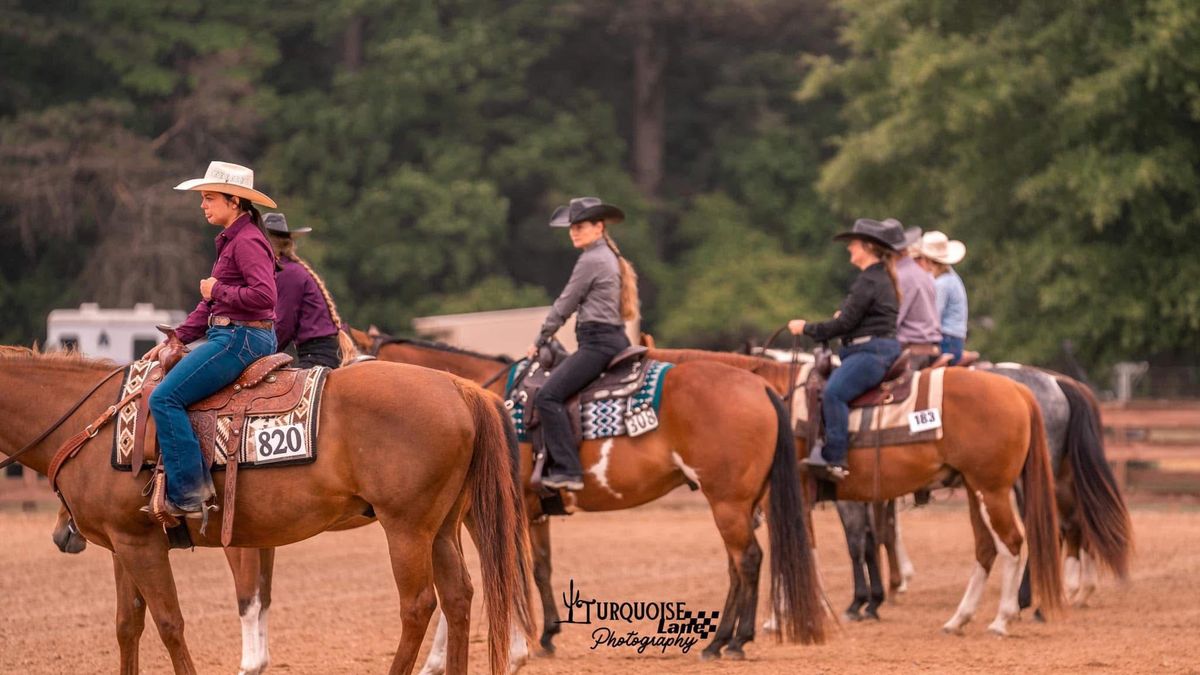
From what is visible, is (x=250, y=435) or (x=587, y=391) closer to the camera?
(x=250, y=435)

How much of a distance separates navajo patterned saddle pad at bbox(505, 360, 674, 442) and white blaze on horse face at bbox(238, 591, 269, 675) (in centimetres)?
211

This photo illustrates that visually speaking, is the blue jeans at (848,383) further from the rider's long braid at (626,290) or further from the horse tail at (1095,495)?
the horse tail at (1095,495)

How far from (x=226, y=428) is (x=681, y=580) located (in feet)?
22.2

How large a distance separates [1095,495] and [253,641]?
672cm

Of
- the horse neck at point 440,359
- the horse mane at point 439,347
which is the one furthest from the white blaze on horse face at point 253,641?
the horse mane at point 439,347

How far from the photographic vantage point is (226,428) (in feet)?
24.1

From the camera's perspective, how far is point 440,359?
10.9 m

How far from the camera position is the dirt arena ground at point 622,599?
9195 mm

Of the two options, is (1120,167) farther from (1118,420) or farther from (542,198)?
(542,198)

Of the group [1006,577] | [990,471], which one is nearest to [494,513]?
[990,471]

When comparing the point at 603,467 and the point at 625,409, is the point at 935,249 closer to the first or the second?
the point at 625,409

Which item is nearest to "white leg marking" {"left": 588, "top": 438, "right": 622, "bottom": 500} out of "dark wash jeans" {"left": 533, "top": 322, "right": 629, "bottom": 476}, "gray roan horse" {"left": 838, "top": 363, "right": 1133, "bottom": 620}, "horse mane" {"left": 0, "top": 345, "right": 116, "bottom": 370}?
"dark wash jeans" {"left": 533, "top": 322, "right": 629, "bottom": 476}

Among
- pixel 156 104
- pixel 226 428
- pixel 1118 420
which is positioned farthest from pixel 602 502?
pixel 156 104

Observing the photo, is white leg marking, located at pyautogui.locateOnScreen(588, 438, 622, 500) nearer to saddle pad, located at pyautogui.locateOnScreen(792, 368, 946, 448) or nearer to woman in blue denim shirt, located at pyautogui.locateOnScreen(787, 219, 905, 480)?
woman in blue denim shirt, located at pyautogui.locateOnScreen(787, 219, 905, 480)
